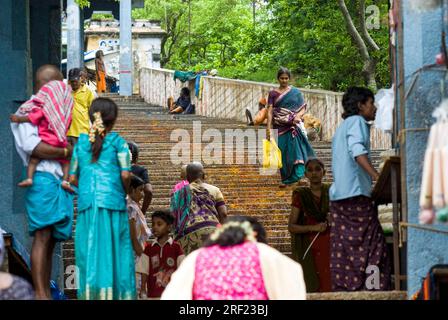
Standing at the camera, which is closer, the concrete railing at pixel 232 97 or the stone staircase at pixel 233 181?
the stone staircase at pixel 233 181

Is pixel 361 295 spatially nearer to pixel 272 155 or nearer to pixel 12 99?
pixel 12 99

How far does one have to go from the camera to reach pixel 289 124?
15484 millimetres

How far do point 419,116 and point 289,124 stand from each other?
6322mm

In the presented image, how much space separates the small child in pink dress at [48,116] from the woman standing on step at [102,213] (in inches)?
9.7

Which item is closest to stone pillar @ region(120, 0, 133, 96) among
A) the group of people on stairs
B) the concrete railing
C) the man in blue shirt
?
the concrete railing

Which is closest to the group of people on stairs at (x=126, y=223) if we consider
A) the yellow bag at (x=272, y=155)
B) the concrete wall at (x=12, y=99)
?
the concrete wall at (x=12, y=99)

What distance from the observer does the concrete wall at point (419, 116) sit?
9.05m

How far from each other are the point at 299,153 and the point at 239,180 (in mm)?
1883

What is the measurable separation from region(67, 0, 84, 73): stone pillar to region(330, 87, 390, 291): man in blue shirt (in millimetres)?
19333

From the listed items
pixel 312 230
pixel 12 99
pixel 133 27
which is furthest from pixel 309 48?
pixel 12 99

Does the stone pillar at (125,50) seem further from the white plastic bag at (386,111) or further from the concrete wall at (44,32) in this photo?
the white plastic bag at (386,111)

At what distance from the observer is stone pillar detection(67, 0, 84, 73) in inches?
1153
